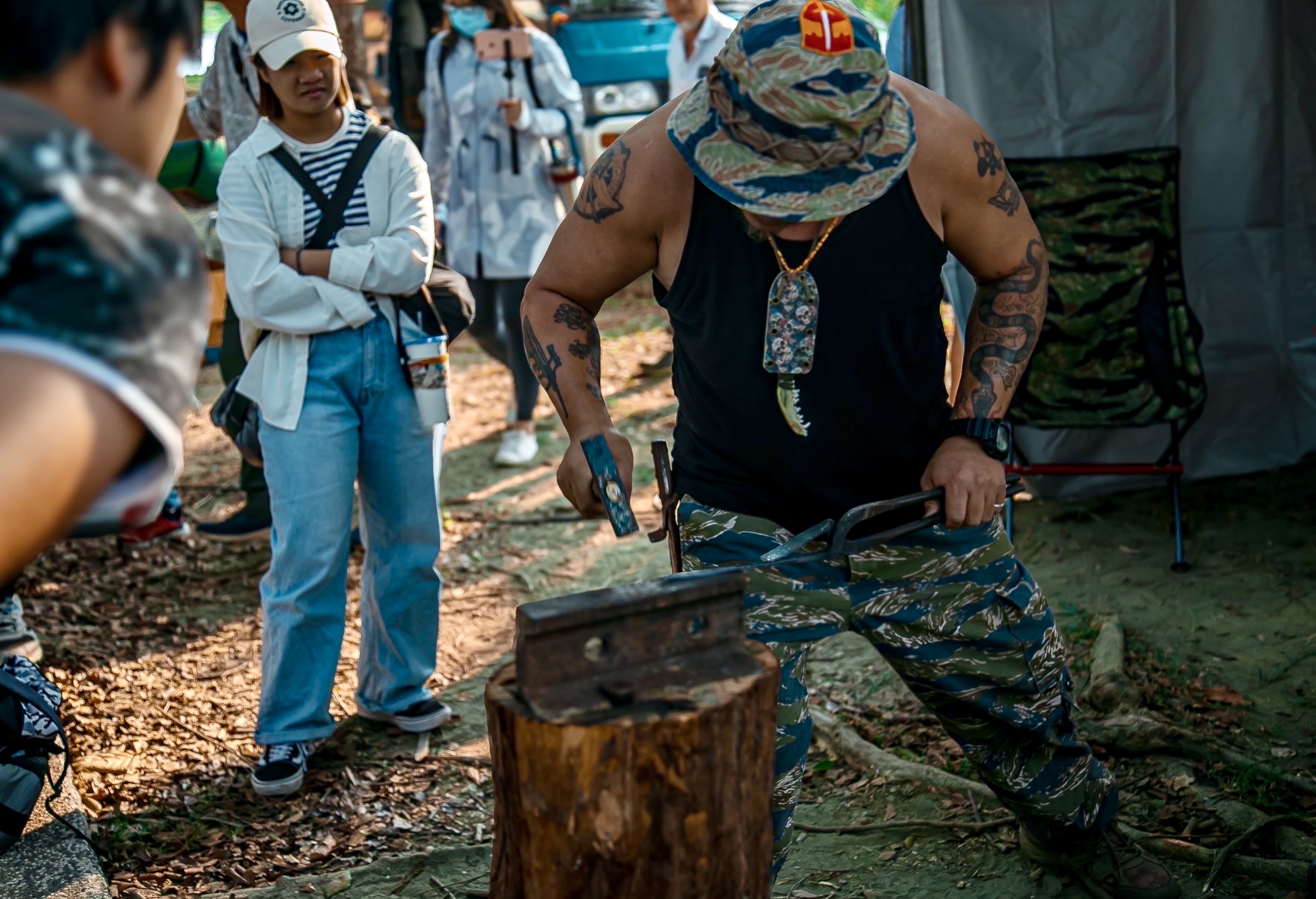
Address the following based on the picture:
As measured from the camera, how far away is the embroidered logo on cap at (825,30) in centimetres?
233

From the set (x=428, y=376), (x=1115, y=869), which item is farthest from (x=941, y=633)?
(x=428, y=376)

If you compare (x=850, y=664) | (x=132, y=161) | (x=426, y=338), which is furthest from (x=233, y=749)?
(x=132, y=161)

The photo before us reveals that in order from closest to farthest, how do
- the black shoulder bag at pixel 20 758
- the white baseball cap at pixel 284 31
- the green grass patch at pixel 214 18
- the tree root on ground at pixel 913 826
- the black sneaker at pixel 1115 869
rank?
the black sneaker at pixel 1115 869, the black shoulder bag at pixel 20 758, the tree root on ground at pixel 913 826, the white baseball cap at pixel 284 31, the green grass patch at pixel 214 18

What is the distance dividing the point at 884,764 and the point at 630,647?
6.22 feet

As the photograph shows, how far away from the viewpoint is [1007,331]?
112 inches

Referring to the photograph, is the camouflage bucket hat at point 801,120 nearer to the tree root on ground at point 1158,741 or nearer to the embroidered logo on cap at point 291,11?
the embroidered logo on cap at point 291,11

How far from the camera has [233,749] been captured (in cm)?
406

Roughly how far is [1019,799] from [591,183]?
1642mm

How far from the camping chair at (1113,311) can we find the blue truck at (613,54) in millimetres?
4441

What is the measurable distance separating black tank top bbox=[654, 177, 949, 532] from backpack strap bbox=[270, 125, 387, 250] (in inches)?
53.5

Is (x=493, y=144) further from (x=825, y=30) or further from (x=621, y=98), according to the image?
(x=825, y=30)

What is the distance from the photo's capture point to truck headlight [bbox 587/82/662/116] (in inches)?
375

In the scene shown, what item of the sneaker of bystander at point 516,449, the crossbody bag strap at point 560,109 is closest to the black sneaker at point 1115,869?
the sneaker of bystander at point 516,449

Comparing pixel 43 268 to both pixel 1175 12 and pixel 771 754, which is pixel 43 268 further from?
pixel 1175 12
